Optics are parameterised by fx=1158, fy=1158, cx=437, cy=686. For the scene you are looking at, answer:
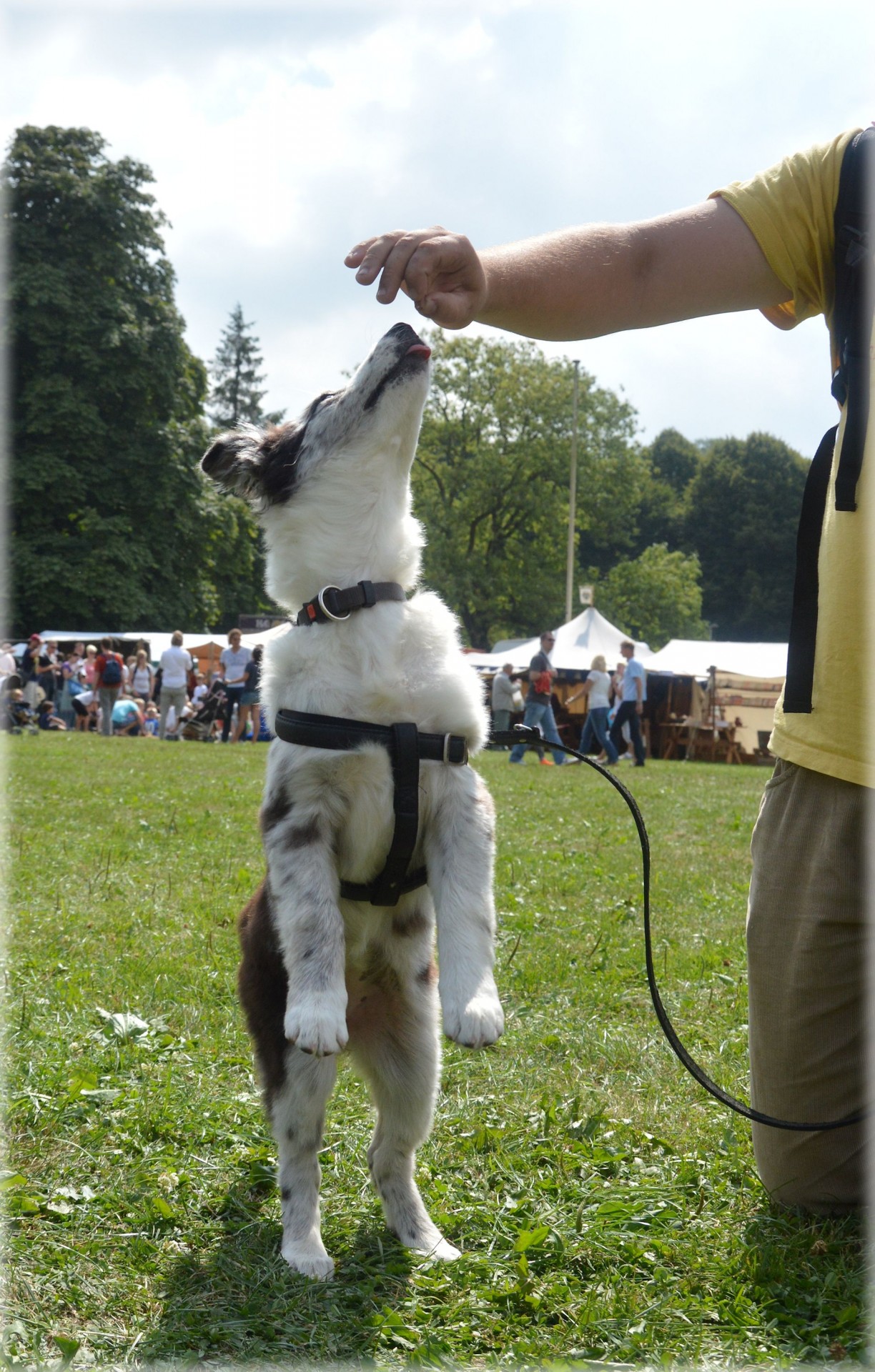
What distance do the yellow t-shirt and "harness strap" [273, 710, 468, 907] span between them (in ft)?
3.33

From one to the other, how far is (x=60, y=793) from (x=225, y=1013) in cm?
830

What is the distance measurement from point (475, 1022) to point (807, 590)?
61.8 inches

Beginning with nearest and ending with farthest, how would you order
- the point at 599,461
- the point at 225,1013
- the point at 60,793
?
1. the point at 225,1013
2. the point at 60,793
3. the point at 599,461

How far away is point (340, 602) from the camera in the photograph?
10.5 feet

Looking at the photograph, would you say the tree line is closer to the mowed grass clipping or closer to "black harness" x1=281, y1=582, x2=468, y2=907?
the mowed grass clipping

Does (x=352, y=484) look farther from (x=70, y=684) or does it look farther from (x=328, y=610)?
(x=70, y=684)

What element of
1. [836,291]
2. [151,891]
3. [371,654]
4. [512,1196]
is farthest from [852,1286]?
[151,891]

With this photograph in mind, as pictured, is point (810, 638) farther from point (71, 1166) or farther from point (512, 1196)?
point (71, 1166)

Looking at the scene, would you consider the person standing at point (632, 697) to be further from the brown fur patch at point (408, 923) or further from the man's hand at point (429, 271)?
the man's hand at point (429, 271)

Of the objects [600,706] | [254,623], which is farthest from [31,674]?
[600,706]

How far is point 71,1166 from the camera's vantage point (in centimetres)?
344

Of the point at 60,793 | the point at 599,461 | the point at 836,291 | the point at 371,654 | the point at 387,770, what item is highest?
the point at 599,461

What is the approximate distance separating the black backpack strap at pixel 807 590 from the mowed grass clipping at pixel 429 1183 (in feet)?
4.82

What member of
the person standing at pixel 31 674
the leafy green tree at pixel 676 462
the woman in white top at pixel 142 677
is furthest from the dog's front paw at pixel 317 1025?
the leafy green tree at pixel 676 462
